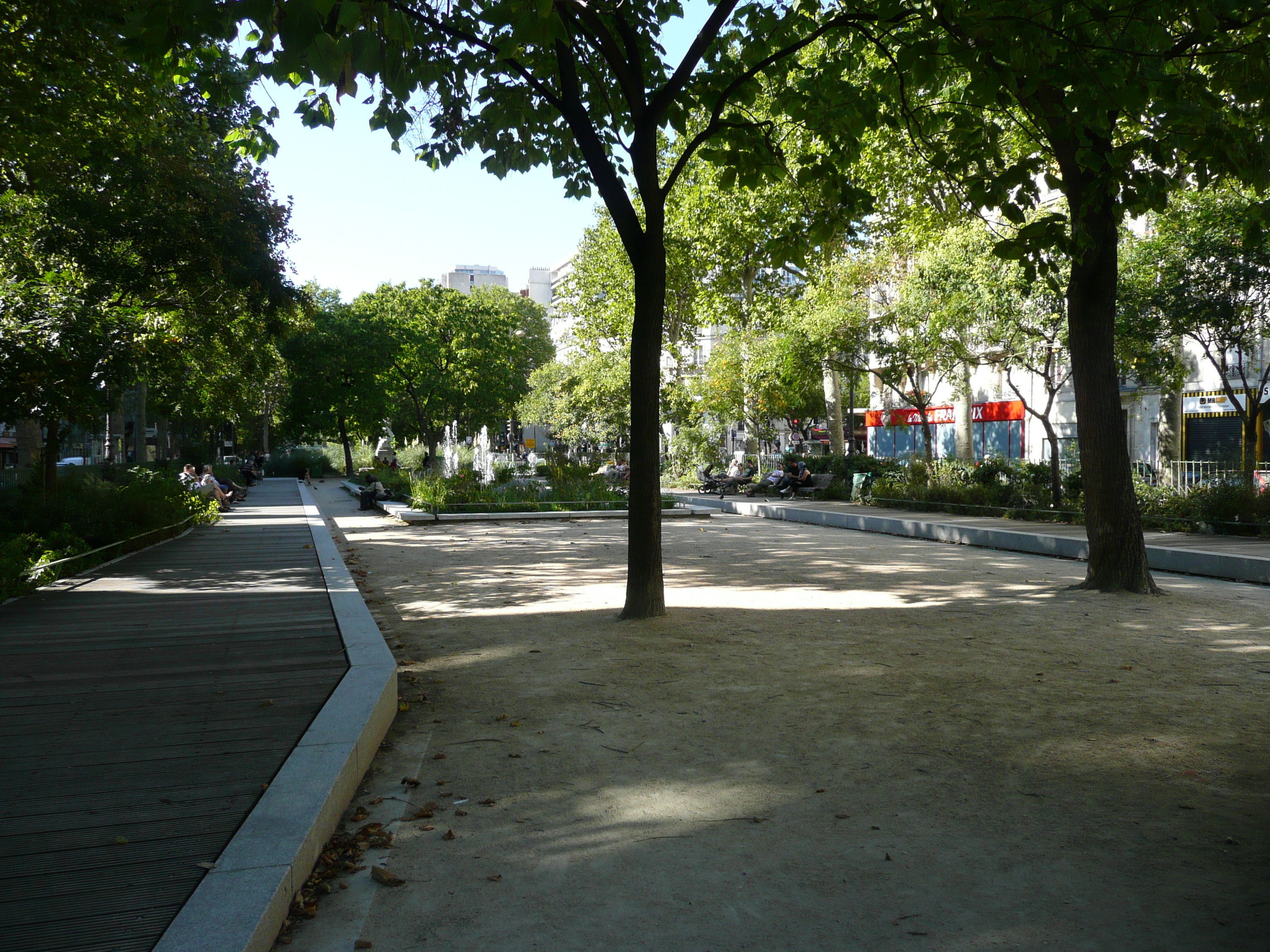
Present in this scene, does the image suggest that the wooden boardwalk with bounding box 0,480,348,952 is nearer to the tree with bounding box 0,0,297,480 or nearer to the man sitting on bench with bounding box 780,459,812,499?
the tree with bounding box 0,0,297,480

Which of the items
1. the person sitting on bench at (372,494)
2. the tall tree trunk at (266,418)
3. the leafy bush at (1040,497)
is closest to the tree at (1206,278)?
the leafy bush at (1040,497)

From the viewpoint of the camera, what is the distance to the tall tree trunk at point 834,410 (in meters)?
34.9

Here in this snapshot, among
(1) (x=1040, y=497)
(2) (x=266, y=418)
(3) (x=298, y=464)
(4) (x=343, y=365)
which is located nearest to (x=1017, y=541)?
(1) (x=1040, y=497)

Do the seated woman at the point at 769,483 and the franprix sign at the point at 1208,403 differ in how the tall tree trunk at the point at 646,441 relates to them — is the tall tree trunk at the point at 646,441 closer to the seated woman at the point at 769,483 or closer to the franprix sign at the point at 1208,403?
the seated woman at the point at 769,483

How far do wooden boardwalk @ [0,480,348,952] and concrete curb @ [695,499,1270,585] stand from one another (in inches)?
326

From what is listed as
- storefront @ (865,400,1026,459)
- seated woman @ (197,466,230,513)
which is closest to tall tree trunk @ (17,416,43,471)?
seated woman @ (197,466,230,513)

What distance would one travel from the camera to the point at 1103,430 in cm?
991

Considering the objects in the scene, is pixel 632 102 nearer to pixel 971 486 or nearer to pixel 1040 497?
pixel 1040 497

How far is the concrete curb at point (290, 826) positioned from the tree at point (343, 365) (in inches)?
1639

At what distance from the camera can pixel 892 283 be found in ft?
109

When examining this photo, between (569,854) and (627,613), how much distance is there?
490 centimetres

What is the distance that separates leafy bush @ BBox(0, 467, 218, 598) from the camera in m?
10.2

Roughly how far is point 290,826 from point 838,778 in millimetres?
2361

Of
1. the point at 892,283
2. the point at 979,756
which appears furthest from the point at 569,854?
the point at 892,283
